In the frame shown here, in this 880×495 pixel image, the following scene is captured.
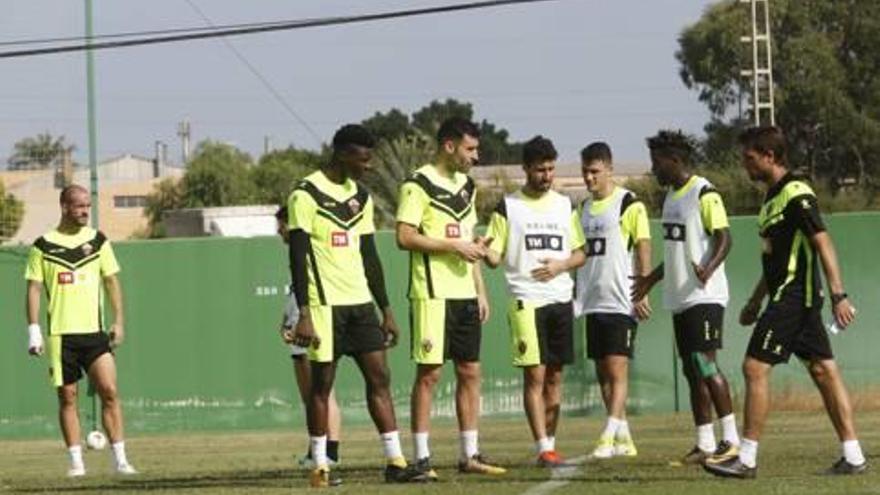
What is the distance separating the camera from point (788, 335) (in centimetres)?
1152

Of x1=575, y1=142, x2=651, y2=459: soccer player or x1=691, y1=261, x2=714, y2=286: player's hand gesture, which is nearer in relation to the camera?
x1=691, y1=261, x2=714, y2=286: player's hand gesture

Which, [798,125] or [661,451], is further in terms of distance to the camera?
[798,125]

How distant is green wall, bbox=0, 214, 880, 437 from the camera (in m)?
24.5

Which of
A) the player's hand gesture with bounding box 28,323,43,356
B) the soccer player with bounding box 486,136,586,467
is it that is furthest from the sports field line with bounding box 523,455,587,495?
the player's hand gesture with bounding box 28,323,43,356

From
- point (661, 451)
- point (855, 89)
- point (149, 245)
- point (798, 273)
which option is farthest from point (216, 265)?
point (855, 89)

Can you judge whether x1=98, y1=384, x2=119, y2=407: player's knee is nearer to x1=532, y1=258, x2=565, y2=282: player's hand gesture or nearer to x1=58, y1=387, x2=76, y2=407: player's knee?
x1=58, y1=387, x2=76, y2=407: player's knee

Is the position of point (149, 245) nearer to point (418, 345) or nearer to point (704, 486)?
point (418, 345)

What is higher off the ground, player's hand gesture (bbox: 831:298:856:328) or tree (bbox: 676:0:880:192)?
tree (bbox: 676:0:880:192)

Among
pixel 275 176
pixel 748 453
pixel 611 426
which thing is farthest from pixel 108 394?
pixel 275 176

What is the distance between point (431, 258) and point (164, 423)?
42.1 feet

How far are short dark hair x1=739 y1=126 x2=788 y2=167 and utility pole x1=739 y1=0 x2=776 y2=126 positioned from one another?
56.7 metres

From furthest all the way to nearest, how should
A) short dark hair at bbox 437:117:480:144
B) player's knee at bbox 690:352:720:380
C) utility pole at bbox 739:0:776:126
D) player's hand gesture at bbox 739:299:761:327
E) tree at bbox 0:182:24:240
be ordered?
tree at bbox 0:182:24:240, utility pole at bbox 739:0:776:126, player's knee at bbox 690:352:720:380, short dark hair at bbox 437:117:480:144, player's hand gesture at bbox 739:299:761:327

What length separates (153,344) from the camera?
2456 centimetres

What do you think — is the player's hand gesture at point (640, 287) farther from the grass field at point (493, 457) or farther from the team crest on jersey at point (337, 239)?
the team crest on jersey at point (337, 239)
